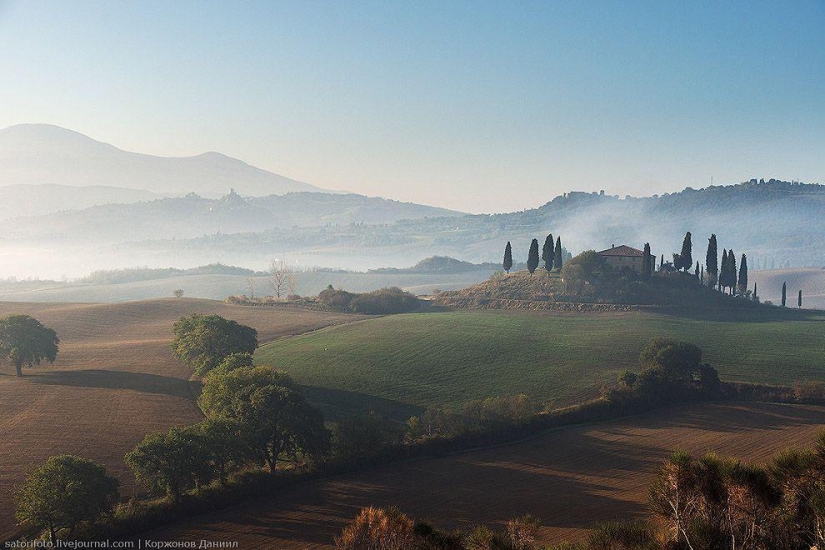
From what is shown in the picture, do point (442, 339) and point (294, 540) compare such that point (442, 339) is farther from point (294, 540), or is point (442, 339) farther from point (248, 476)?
point (294, 540)

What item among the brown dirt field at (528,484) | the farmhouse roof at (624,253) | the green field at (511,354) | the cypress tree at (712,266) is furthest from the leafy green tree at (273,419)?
the cypress tree at (712,266)

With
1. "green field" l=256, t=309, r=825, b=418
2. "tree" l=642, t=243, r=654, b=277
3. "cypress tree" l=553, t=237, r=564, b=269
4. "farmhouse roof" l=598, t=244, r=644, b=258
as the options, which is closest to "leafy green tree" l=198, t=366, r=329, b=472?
"green field" l=256, t=309, r=825, b=418

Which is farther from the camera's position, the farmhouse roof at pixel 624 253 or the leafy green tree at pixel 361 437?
the farmhouse roof at pixel 624 253

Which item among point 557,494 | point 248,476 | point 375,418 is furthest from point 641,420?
point 248,476

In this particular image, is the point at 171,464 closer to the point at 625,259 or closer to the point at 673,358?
the point at 673,358

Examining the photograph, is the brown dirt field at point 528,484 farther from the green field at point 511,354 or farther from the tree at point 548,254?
the tree at point 548,254

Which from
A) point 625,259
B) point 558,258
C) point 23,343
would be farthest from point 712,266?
point 23,343
